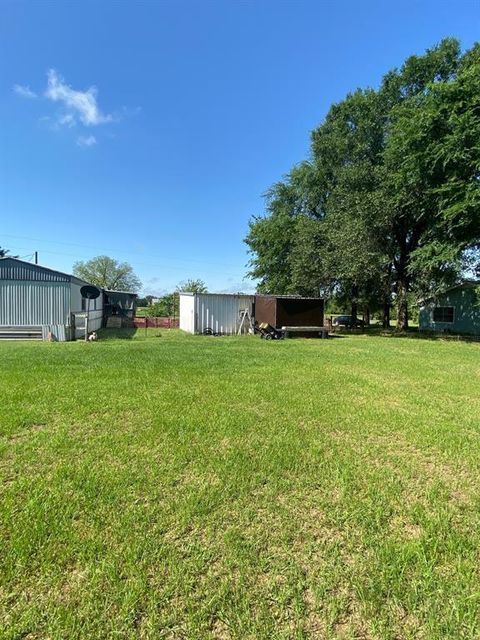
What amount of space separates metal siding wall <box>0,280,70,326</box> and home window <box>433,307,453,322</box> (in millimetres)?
21834

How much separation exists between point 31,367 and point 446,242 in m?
17.5

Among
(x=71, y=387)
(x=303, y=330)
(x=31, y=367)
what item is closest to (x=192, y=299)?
(x=303, y=330)

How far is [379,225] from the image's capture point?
18828mm

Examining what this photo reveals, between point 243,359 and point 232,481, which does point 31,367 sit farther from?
point 232,481

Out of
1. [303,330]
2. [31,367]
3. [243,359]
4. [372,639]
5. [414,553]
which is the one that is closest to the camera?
[372,639]

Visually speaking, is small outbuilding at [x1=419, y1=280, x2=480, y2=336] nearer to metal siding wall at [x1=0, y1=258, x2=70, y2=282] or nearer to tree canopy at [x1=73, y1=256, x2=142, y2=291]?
metal siding wall at [x1=0, y1=258, x2=70, y2=282]

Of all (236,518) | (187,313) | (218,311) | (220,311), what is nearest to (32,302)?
(187,313)

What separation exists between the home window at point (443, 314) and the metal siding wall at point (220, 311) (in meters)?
13.1

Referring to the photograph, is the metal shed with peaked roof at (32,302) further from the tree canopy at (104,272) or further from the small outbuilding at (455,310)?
the tree canopy at (104,272)

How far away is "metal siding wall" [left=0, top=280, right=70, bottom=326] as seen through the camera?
47.7 feet

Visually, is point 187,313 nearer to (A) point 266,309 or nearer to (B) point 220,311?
(B) point 220,311

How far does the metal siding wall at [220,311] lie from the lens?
18.7 metres

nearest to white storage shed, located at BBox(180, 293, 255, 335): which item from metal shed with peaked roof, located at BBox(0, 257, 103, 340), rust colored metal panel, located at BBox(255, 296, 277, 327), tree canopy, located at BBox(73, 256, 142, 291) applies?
rust colored metal panel, located at BBox(255, 296, 277, 327)

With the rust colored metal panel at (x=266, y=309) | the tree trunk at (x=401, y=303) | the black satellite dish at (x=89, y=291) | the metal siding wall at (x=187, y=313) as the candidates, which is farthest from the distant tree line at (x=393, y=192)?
the black satellite dish at (x=89, y=291)
